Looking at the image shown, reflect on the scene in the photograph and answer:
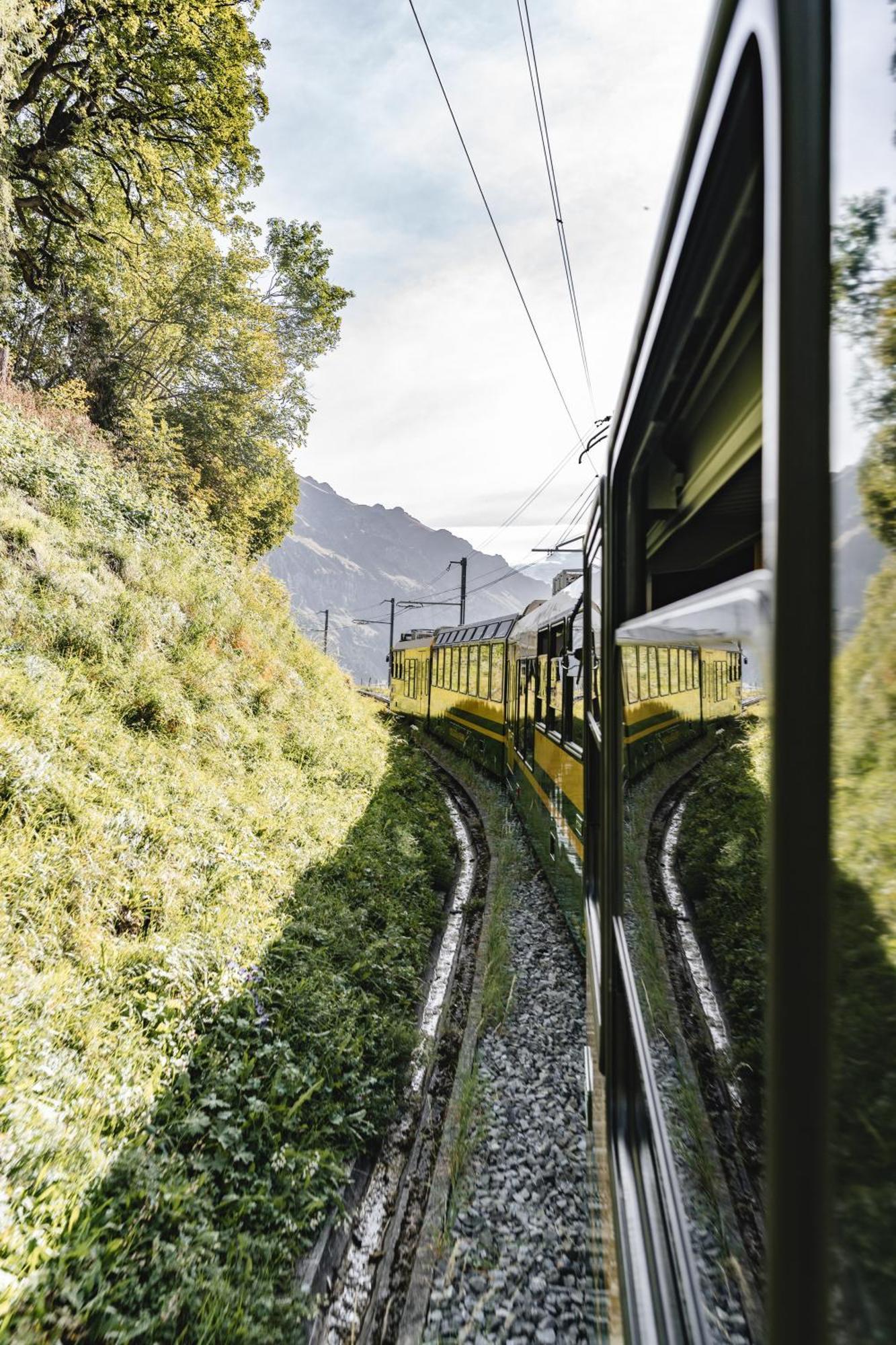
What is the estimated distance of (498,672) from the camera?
11.1 meters

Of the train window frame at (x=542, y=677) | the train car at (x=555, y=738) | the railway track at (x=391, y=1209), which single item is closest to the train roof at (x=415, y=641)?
the train car at (x=555, y=738)

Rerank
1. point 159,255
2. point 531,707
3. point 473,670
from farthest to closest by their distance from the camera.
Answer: point 159,255, point 473,670, point 531,707

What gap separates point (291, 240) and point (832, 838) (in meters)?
18.9

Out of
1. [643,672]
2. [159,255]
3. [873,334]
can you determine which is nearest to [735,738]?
[873,334]

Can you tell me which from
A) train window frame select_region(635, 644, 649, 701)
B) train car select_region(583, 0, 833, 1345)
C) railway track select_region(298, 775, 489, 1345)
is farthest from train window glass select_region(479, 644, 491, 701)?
train window frame select_region(635, 644, 649, 701)

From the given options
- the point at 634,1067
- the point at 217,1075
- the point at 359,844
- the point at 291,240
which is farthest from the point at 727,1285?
the point at 291,240

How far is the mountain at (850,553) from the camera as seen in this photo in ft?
1.84

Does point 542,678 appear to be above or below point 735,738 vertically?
above

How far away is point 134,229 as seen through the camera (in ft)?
45.7

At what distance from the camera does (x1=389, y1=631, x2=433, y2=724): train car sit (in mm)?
17438

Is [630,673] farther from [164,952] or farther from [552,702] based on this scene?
[552,702]

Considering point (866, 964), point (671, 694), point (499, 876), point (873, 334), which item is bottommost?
point (499, 876)

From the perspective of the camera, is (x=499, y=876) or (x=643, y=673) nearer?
(x=643, y=673)

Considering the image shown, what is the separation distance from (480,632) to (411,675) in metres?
6.68
